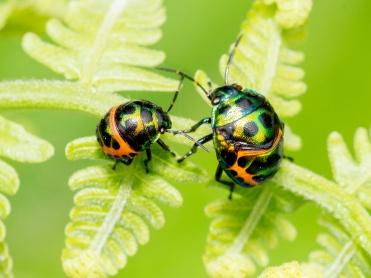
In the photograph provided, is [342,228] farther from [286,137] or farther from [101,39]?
[101,39]

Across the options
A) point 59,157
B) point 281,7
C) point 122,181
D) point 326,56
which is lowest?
point 59,157

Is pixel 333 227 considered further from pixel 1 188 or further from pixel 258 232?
pixel 1 188

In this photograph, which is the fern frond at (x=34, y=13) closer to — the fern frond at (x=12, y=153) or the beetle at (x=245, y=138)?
the fern frond at (x=12, y=153)

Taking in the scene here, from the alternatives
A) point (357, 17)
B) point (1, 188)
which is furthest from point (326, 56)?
point (1, 188)

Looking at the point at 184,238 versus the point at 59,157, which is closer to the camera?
the point at 184,238

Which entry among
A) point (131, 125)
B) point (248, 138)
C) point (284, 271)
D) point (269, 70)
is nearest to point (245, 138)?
point (248, 138)

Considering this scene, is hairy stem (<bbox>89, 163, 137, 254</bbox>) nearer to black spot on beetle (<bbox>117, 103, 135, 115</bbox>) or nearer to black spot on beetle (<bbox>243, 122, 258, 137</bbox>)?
black spot on beetle (<bbox>117, 103, 135, 115</bbox>)

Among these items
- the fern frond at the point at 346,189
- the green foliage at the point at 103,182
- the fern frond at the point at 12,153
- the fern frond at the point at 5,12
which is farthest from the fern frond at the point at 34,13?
the fern frond at the point at 346,189

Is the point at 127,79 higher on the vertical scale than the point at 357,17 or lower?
higher
